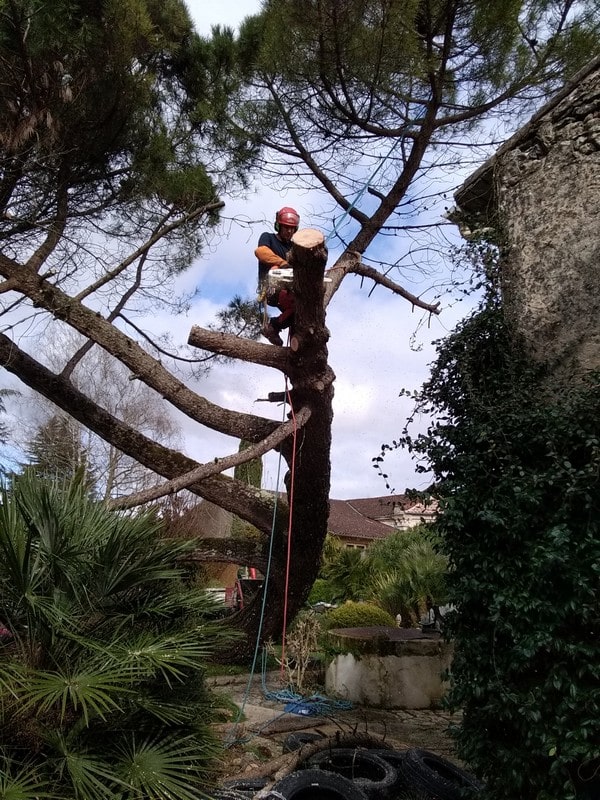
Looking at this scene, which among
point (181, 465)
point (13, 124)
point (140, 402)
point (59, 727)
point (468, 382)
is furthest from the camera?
point (140, 402)

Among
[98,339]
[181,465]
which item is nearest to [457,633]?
[181,465]

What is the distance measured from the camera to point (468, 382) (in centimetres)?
421

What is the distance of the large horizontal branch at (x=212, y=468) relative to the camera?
4.99m

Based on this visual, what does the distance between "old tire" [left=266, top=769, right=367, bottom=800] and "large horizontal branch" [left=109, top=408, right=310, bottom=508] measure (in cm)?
211

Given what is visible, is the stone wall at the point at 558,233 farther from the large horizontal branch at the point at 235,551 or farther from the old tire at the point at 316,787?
the large horizontal branch at the point at 235,551

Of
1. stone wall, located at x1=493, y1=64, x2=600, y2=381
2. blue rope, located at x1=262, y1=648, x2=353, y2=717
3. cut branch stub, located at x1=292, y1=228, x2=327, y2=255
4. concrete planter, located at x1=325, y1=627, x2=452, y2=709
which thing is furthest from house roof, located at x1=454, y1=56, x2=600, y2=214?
concrete planter, located at x1=325, y1=627, x2=452, y2=709

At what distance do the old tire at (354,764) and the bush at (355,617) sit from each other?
16.0 feet

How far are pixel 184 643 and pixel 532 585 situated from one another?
199 cm

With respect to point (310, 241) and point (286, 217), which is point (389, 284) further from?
point (310, 241)

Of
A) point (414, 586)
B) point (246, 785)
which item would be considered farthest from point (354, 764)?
point (414, 586)

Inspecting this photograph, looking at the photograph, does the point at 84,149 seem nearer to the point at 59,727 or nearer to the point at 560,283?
the point at 560,283

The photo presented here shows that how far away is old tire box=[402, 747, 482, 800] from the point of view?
395cm

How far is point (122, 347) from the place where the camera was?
6664 mm

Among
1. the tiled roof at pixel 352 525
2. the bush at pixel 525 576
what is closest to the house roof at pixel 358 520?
the tiled roof at pixel 352 525
